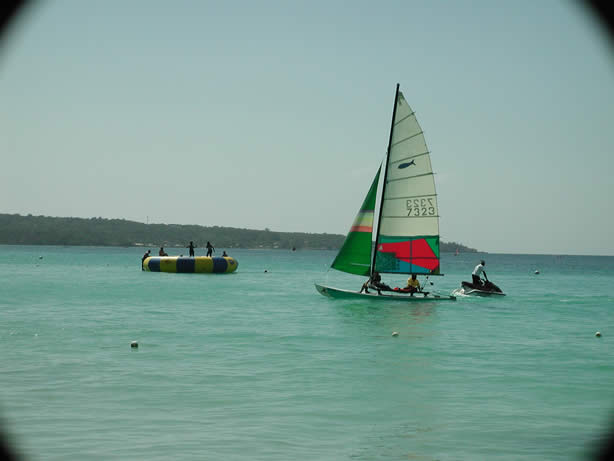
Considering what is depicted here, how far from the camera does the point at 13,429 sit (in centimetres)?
1039

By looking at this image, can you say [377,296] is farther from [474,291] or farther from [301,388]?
[301,388]

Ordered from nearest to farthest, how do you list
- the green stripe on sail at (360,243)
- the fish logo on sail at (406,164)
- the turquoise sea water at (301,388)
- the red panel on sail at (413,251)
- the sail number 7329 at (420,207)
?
the turquoise sea water at (301,388), the fish logo on sail at (406,164), the sail number 7329 at (420,207), the green stripe on sail at (360,243), the red panel on sail at (413,251)

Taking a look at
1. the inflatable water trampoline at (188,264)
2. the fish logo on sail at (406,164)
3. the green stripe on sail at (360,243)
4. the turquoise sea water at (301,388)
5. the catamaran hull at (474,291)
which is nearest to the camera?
the turquoise sea water at (301,388)

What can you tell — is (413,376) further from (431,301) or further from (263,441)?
(431,301)

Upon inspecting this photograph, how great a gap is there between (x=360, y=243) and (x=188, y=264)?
116 ft

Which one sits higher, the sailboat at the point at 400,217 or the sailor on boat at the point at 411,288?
the sailboat at the point at 400,217

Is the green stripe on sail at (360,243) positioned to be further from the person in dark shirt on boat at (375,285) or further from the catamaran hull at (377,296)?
the catamaran hull at (377,296)

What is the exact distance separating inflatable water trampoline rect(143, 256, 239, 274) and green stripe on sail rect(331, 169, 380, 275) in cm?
3474

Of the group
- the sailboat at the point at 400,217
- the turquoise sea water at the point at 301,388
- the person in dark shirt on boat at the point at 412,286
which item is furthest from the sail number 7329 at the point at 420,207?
the turquoise sea water at the point at 301,388

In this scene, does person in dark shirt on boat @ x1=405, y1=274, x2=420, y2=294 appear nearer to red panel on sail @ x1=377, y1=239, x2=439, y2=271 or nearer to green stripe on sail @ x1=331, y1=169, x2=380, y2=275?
red panel on sail @ x1=377, y1=239, x2=439, y2=271

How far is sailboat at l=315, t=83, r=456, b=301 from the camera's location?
106ft

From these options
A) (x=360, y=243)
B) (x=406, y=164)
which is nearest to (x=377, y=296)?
(x=360, y=243)

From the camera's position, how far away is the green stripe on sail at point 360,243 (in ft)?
108

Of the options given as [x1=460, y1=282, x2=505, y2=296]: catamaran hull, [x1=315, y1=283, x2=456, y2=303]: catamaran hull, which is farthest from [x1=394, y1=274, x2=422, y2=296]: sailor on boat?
[x1=460, y1=282, x2=505, y2=296]: catamaran hull
